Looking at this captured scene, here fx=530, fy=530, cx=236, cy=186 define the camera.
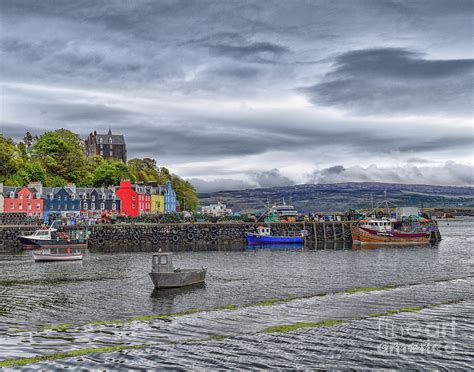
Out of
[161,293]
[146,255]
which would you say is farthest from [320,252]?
[161,293]

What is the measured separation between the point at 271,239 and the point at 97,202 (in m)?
58.5

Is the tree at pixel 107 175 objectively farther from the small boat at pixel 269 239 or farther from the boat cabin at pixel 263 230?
the small boat at pixel 269 239

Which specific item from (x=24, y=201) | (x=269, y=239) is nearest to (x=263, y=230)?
(x=269, y=239)

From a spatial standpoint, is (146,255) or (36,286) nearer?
(36,286)

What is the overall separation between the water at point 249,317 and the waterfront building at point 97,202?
8182 centimetres

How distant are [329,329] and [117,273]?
32.3m

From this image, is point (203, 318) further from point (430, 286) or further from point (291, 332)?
point (430, 286)

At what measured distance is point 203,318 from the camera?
Answer: 32.1m

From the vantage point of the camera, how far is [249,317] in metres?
31.9

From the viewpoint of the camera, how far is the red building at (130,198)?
481 ft

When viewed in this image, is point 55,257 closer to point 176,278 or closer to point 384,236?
point 176,278

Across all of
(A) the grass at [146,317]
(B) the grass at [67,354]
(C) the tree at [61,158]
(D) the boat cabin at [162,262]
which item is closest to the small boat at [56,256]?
(D) the boat cabin at [162,262]

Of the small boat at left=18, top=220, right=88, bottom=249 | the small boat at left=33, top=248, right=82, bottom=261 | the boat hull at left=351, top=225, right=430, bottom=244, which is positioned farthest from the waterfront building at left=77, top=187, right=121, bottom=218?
the small boat at left=33, top=248, right=82, bottom=261

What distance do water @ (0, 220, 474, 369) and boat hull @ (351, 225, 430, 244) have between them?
42.3 m
